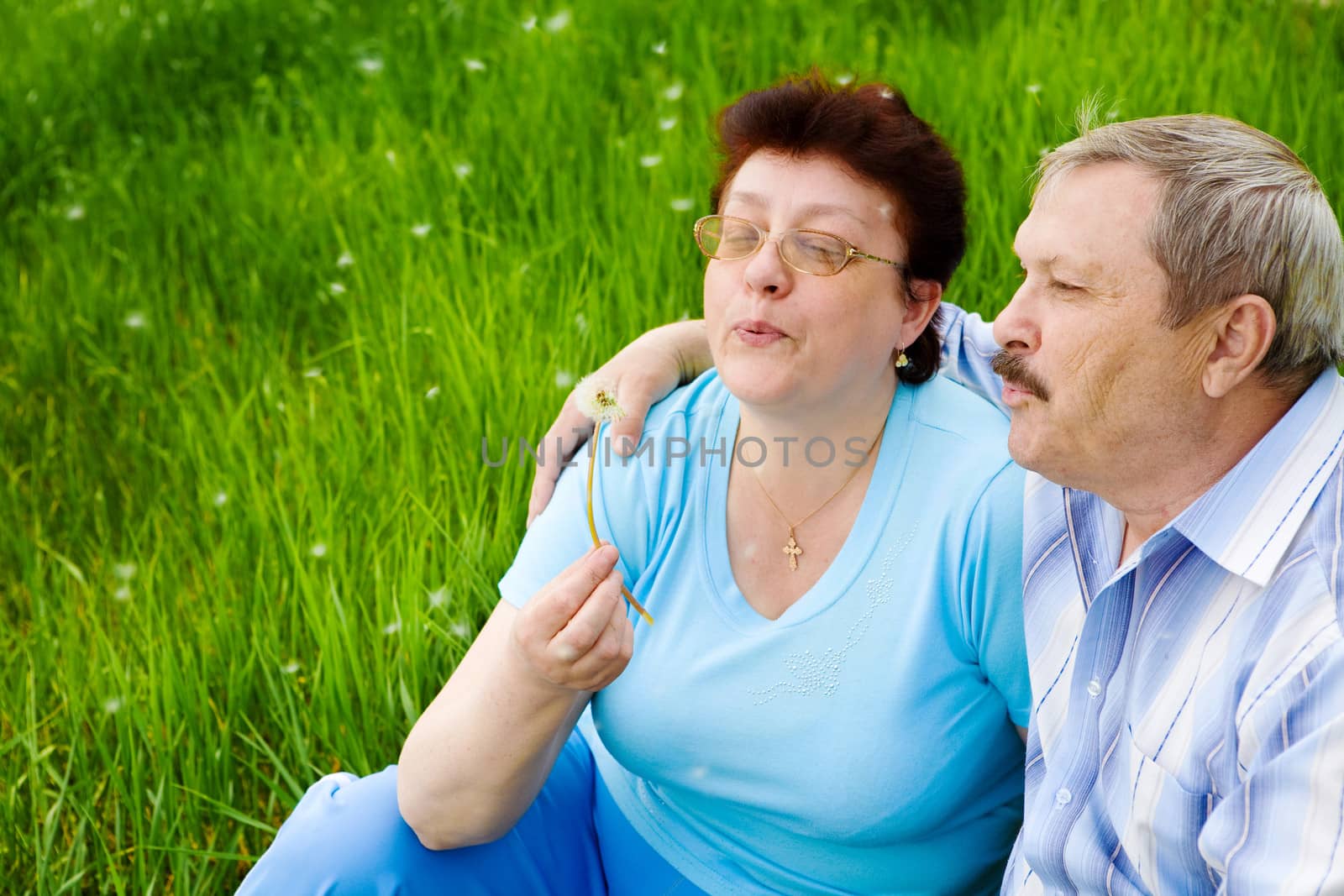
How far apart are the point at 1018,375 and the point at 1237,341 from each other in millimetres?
293

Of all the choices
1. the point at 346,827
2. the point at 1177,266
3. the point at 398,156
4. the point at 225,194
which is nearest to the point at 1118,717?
the point at 1177,266

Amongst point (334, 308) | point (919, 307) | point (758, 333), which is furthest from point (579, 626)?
point (334, 308)

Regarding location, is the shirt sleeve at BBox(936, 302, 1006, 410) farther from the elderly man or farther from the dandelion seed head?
the dandelion seed head

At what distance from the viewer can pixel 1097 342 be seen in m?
1.62

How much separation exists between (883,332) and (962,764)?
0.67 m

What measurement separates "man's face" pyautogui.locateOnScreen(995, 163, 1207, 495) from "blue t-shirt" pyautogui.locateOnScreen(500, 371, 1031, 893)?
241 millimetres

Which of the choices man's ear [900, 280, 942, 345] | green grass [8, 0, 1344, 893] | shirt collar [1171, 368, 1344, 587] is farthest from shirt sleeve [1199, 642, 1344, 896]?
green grass [8, 0, 1344, 893]

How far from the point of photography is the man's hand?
2.07 metres

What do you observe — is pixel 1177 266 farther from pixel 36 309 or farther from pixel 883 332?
pixel 36 309

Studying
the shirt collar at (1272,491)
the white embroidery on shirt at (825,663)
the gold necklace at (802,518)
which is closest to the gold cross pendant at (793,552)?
the gold necklace at (802,518)

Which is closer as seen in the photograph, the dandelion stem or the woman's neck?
the dandelion stem

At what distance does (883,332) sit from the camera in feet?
6.48

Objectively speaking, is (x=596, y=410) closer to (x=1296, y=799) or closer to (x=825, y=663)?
(x=825, y=663)

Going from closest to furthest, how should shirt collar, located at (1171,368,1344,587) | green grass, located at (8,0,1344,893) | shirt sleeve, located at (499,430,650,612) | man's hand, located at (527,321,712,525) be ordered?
shirt collar, located at (1171,368,1344,587), shirt sleeve, located at (499,430,650,612), man's hand, located at (527,321,712,525), green grass, located at (8,0,1344,893)
